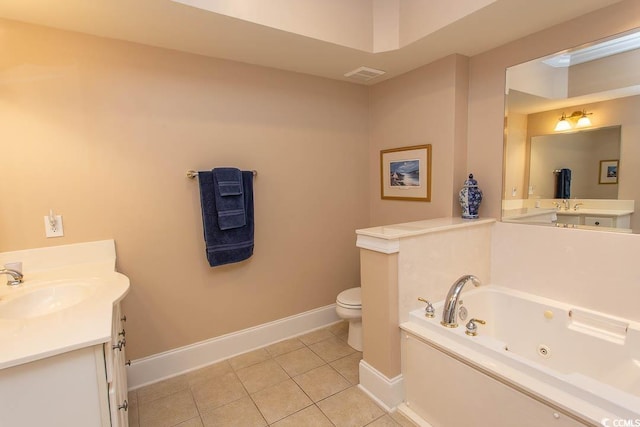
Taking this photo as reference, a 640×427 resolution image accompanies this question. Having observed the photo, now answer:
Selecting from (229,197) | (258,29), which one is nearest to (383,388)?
(229,197)

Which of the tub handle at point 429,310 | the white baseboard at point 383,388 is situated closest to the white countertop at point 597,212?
the tub handle at point 429,310

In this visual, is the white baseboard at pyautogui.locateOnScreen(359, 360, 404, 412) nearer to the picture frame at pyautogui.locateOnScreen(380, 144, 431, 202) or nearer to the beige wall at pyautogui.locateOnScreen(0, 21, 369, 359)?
the beige wall at pyautogui.locateOnScreen(0, 21, 369, 359)

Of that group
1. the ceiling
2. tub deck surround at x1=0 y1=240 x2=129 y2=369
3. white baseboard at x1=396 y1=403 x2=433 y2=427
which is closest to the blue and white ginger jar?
the ceiling

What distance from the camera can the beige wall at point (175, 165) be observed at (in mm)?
1776

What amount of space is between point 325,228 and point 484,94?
1.65m

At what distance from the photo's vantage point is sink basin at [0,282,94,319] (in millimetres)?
1304

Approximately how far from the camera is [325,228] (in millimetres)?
2889

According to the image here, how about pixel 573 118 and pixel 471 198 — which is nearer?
pixel 573 118

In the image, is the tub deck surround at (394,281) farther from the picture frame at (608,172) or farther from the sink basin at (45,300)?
the sink basin at (45,300)

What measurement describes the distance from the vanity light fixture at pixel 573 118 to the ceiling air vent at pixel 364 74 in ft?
4.40

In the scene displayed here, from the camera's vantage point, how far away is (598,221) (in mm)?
1849

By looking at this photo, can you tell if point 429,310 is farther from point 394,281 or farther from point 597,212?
point 597,212

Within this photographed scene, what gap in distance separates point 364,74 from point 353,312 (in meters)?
1.97

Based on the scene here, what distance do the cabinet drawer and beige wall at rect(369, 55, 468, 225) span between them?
79 cm
